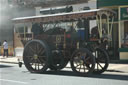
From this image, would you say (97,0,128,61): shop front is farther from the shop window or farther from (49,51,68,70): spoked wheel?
(49,51,68,70): spoked wheel

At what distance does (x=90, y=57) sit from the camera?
35.3 feet

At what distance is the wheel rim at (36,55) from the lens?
12028mm

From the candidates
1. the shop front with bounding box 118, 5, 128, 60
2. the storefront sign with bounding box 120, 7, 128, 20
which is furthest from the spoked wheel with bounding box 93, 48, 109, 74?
the storefront sign with bounding box 120, 7, 128, 20

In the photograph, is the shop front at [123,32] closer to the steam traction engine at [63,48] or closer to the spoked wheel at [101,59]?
the steam traction engine at [63,48]

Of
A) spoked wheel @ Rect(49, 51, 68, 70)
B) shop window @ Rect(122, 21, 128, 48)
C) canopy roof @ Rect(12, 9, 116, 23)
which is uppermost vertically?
canopy roof @ Rect(12, 9, 116, 23)

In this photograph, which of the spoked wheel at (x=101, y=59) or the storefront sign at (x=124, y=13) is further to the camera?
the storefront sign at (x=124, y=13)

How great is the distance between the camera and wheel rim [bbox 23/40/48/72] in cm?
1203

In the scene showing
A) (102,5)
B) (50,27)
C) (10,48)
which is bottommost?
(10,48)

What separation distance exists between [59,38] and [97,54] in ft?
6.45

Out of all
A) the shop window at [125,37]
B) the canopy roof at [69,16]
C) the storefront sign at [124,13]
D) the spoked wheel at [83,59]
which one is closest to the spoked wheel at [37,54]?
the canopy roof at [69,16]

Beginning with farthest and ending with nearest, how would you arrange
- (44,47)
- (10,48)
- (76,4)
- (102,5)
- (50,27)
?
(10,48) → (76,4) → (102,5) → (50,27) → (44,47)

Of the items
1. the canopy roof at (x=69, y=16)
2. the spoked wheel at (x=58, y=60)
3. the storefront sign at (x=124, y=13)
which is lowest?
the spoked wheel at (x=58, y=60)

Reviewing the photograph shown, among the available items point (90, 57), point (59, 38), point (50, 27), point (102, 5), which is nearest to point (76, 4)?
point (102, 5)

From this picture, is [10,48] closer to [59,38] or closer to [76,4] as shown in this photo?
[76,4]
